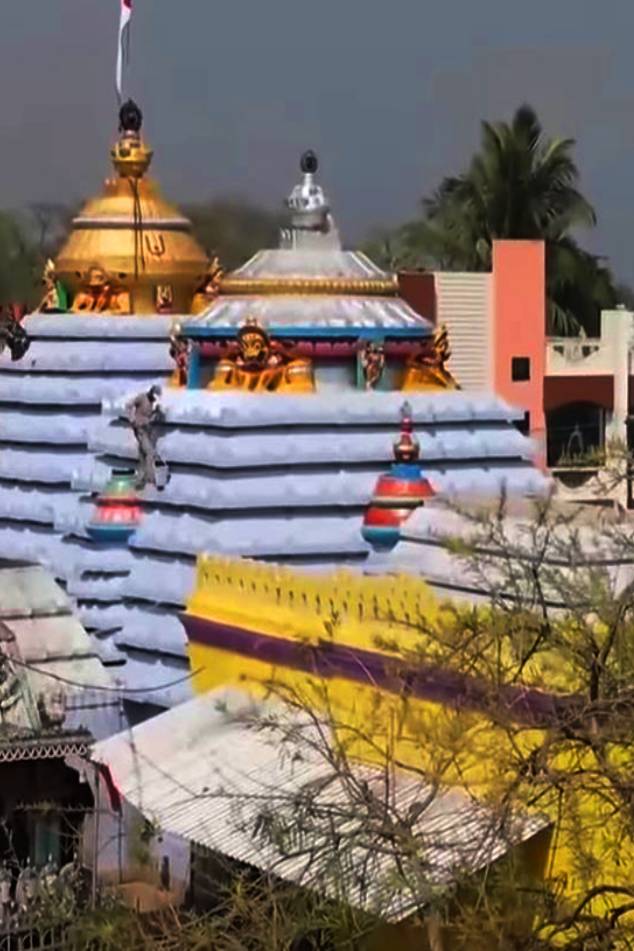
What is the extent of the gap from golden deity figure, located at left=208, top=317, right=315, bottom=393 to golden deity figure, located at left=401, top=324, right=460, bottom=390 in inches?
46.5

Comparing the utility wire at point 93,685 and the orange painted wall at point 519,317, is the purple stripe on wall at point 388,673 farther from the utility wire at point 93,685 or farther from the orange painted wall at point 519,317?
the orange painted wall at point 519,317

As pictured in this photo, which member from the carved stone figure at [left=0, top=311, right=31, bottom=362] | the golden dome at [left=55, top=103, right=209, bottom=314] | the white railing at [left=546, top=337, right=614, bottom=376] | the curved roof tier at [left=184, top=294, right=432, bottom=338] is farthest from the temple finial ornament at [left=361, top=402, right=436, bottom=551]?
the white railing at [left=546, top=337, right=614, bottom=376]

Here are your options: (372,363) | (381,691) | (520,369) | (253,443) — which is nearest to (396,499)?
(253,443)

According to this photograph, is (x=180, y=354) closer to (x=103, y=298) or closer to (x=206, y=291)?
(x=103, y=298)

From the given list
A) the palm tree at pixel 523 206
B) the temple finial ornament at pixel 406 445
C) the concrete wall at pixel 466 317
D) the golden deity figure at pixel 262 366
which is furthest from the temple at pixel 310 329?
the palm tree at pixel 523 206

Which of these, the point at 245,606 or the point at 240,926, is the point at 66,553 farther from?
the point at 240,926

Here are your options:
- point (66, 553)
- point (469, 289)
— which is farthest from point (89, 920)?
point (469, 289)

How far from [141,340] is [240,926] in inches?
483

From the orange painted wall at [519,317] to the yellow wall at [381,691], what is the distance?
58.3 feet

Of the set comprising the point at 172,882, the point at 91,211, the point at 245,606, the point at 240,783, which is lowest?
the point at 172,882

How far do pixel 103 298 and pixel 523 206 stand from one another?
77.0 ft

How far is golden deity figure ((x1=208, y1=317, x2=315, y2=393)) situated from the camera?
22.6m

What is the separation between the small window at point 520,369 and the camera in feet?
126

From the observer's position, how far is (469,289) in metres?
37.4
